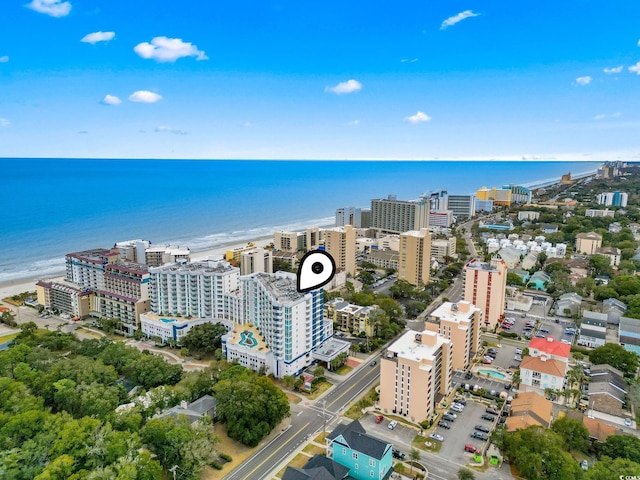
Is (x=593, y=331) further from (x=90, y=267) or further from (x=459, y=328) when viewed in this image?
(x=90, y=267)

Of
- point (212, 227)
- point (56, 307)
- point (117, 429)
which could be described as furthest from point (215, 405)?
point (212, 227)

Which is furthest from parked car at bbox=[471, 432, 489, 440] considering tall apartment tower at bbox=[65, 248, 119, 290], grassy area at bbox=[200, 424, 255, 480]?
tall apartment tower at bbox=[65, 248, 119, 290]

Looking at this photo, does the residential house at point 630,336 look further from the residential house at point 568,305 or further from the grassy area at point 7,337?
the grassy area at point 7,337

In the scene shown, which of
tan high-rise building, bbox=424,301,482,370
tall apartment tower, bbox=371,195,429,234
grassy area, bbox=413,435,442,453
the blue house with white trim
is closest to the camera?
the blue house with white trim

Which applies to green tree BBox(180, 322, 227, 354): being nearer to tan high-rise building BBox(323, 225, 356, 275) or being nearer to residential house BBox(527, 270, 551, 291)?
tan high-rise building BBox(323, 225, 356, 275)

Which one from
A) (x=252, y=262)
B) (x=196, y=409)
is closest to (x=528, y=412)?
(x=196, y=409)

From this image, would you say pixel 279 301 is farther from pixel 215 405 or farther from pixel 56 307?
pixel 56 307

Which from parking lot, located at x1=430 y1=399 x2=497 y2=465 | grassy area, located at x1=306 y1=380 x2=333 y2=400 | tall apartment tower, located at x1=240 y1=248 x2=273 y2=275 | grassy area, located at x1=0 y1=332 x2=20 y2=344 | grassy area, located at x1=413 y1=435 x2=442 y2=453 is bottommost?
parking lot, located at x1=430 y1=399 x2=497 y2=465

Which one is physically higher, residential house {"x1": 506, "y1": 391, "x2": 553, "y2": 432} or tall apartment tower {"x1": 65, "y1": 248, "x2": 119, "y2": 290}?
tall apartment tower {"x1": 65, "y1": 248, "x2": 119, "y2": 290}
